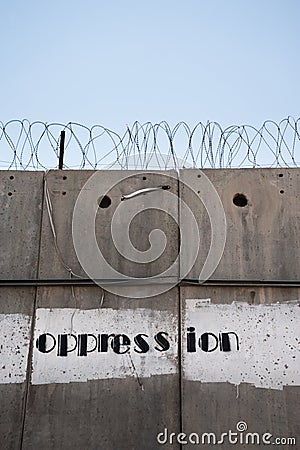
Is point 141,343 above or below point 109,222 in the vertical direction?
below

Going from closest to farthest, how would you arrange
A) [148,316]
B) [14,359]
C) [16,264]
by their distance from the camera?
[14,359] < [148,316] < [16,264]


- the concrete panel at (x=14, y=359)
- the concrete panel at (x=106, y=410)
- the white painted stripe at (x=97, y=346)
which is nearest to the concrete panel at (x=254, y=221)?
the white painted stripe at (x=97, y=346)

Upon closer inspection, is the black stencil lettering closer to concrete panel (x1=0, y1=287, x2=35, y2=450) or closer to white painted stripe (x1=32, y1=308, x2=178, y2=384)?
white painted stripe (x1=32, y1=308, x2=178, y2=384)

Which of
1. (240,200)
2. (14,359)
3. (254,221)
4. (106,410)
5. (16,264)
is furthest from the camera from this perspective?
(240,200)

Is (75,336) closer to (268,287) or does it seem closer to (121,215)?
(121,215)

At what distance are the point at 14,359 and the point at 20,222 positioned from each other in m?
1.45

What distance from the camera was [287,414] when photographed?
590cm

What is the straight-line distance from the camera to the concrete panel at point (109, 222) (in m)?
6.54

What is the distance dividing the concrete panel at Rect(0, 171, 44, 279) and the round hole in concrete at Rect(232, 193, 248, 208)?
2093mm

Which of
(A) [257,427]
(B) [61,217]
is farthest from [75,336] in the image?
(A) [257,427]

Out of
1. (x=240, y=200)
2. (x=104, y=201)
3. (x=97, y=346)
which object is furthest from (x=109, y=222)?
(x=240, y=200)

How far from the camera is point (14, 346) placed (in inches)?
246

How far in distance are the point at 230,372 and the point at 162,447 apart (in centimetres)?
95

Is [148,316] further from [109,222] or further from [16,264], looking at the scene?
[16,264]
